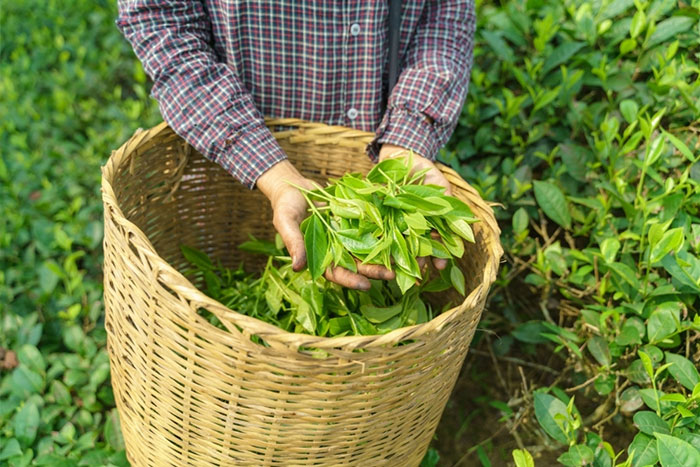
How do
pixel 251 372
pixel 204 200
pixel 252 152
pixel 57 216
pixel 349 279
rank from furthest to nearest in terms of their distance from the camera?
pixel 57 216, pixel 204 200, pixel 252 152, pixel 349 279, pixel 251 372

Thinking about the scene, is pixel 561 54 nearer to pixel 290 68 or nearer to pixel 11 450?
pixel 290 68

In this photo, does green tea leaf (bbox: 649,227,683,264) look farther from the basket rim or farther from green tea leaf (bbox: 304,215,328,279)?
green tea leaf (bbox: 304,215,328,279)

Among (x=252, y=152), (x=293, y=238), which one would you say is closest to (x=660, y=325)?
(x=293, y=238)

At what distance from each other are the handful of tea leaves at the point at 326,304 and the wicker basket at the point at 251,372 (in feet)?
0.36

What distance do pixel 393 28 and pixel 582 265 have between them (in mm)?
695

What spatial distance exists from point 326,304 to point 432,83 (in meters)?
0.57

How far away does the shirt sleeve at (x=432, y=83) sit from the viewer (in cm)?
138

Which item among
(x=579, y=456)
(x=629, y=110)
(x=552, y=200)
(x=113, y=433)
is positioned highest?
(x=629, y=110)

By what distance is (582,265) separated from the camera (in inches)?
58.3

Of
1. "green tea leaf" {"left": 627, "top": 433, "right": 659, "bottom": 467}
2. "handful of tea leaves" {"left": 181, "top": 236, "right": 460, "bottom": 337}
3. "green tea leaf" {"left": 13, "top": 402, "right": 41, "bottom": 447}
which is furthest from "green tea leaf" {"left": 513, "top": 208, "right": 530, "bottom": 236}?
"green tea leaf" {"left": 13, "top": 402, "right": 41, "bottom": 447}

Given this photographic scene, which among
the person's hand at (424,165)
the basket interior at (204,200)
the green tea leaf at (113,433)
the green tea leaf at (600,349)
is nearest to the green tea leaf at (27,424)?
the green tea leaf at (113,433)

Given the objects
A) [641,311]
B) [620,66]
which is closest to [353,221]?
[641,311]

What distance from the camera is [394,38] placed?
1.42 m

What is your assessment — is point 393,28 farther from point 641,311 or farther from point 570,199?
point 641,311
